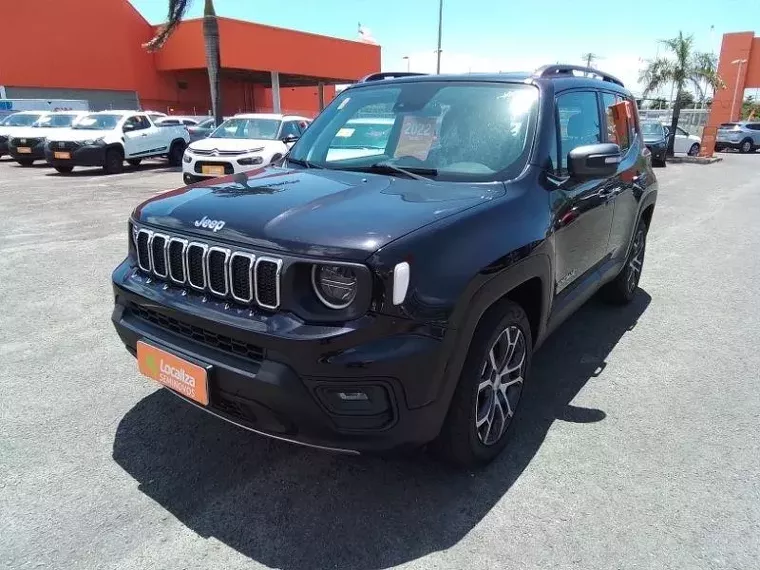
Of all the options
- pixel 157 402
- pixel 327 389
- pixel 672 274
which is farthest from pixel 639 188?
pixel 157 402

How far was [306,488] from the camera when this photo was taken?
261 centimetres

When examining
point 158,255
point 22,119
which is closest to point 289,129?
point 158,255

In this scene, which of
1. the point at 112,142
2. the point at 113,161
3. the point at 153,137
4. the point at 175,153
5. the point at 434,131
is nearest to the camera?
the point at 434,131

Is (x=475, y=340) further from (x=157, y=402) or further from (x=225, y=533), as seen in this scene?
(x=157, y=402)

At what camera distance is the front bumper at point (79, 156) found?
48.6ft

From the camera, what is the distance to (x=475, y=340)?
2.45 metres

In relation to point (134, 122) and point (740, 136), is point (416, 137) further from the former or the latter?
point (740, 136)

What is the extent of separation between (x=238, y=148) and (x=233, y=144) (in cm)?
34

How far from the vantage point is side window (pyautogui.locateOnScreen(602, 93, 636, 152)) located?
4.13 m

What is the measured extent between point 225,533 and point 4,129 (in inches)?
860

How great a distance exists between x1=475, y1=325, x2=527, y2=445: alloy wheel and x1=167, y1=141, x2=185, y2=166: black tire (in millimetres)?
17204

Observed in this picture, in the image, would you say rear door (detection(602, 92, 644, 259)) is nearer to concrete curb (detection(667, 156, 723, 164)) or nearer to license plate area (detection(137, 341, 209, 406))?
license plate area (detection(137, 341, 209, 406))

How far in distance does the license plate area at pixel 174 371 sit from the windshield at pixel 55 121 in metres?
18.1

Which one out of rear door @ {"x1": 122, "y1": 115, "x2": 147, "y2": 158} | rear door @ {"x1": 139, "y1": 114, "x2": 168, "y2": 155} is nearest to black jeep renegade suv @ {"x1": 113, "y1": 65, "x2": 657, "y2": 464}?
rear door @ {"x1": 122, "y1": 115, "x2": 147, "y2": 158}
